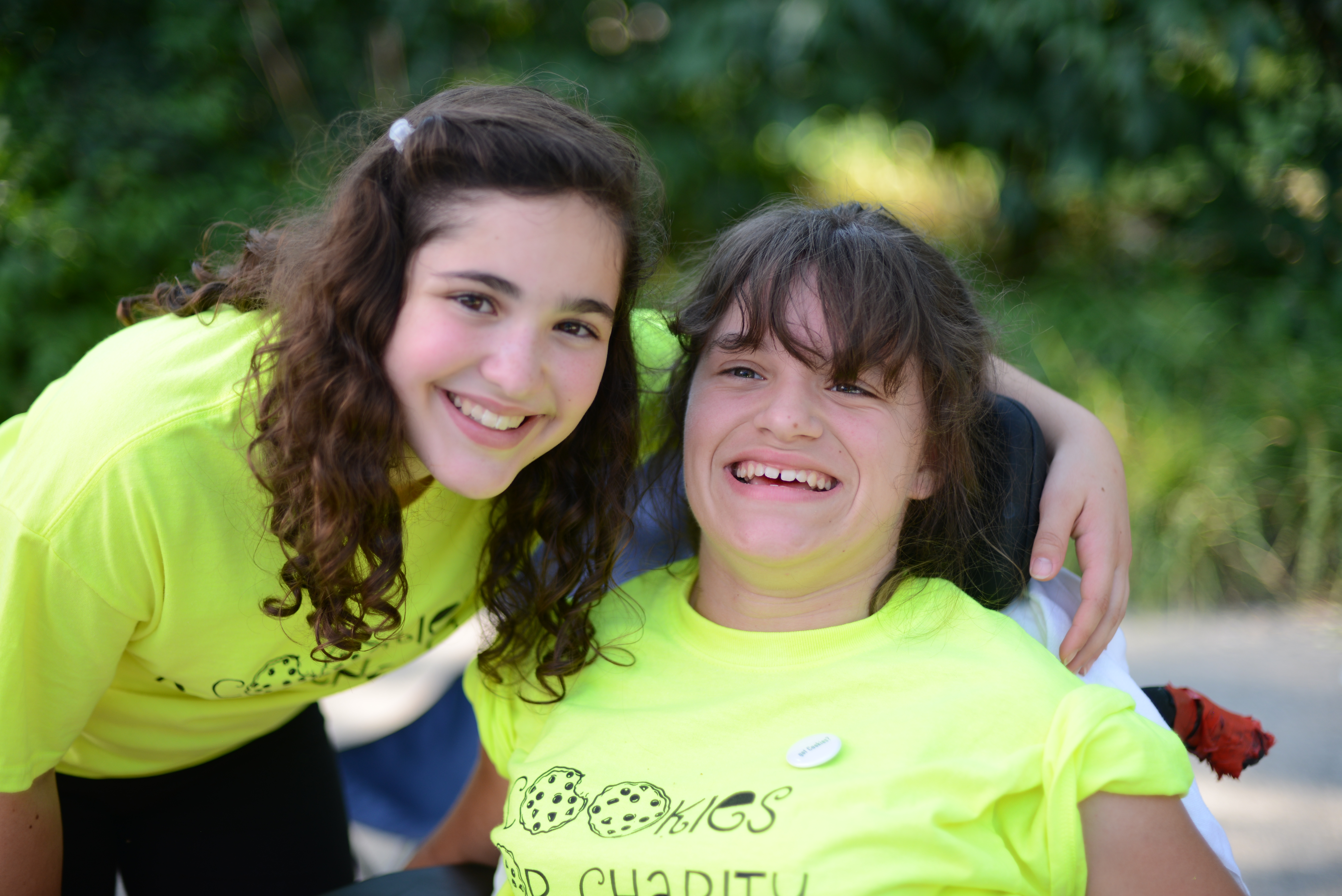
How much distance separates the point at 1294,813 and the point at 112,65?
565 centimetres

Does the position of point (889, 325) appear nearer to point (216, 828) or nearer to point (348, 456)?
point (348, 456)

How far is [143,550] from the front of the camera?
149 cm

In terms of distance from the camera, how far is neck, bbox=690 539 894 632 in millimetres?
1724

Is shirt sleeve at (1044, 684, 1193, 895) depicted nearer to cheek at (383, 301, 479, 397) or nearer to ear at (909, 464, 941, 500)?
ear at (909, 464, 941, 500)

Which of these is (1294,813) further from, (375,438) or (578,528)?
(375,438)

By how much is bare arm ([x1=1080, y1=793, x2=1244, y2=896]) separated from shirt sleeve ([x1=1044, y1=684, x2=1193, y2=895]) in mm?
18

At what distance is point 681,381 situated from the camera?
6.47 ft

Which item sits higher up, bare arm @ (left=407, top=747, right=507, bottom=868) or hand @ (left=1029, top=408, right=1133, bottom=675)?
hand @ (left=1029, top=408, right=1133, bottom=675)

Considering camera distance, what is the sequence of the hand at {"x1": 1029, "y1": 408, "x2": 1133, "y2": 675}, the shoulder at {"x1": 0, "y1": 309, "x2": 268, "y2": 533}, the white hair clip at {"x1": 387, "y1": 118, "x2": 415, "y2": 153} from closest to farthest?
the shoulder at {"x1": 0, "y1": 309, "x2": 268, "y2": 533} → the white hair clip at {"x1": 387, "y1": 118, "x2": 415, "y2": 153} → the hand at {"x1": 1029, "y1": 408, "x2": 1133, "y2": 675}

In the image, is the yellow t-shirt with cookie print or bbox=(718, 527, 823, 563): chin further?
bbox=(718, 527, 823, 563): chin

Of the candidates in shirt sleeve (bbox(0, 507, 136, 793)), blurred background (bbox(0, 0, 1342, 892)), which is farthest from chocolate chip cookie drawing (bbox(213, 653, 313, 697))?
blurred background (bbox(0, 0, 1342, 892))

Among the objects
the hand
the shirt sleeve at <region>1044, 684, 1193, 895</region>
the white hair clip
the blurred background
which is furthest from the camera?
the blurred background

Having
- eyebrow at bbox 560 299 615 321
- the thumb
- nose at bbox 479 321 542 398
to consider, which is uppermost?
eyebrow at bbox 560 299 615 321

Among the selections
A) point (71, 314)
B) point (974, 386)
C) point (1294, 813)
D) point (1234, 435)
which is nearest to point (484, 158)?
point (974, 386)
